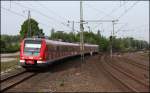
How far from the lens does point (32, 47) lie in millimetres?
26234

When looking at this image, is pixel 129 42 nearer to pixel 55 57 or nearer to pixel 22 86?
pixel 55 57

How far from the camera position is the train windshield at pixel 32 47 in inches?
1031

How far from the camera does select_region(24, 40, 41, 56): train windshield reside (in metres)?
26.2

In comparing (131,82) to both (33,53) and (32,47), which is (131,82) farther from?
(32,47)

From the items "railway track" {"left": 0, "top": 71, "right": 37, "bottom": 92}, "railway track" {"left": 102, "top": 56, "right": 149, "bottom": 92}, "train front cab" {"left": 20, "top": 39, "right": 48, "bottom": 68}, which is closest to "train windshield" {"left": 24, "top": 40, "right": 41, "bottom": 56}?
"train front cab" {"left": 20, "top": 39, "right": 48, "bottom": 68}

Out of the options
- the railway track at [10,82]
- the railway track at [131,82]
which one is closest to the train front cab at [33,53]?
the railway track at [10,82]

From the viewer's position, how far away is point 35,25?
308 feet

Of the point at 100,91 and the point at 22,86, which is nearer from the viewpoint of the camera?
the point at 100,91

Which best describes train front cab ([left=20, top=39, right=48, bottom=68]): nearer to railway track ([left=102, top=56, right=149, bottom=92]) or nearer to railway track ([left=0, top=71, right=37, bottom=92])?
railway track ([left=0, top=71, right=37, bottom=92])

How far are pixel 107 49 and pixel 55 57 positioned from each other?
97681mm

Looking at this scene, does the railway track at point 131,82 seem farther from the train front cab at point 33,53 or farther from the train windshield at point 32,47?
the train windshield at point 32,47

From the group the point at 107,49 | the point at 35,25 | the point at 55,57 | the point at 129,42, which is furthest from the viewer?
the point at 129,42

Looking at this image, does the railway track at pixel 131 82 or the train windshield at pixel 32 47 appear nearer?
the railway track at pixel 131 82

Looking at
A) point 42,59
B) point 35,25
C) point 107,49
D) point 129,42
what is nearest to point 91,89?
point 42,59
